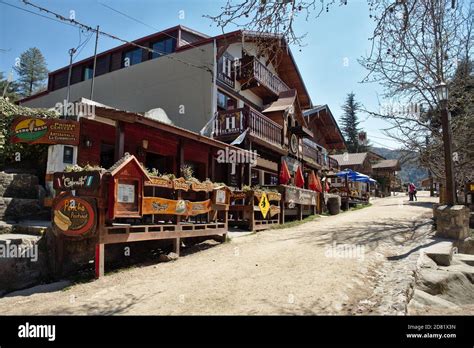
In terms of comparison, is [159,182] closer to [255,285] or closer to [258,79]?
[255,285]

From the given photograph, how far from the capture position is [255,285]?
5672 mm

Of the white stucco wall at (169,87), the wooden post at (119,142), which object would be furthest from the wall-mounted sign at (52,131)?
the white stucco wall at (169,87)

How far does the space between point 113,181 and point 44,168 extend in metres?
6.72

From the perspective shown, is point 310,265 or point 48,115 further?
point 48,115

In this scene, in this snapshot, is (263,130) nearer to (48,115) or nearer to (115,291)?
(48,115)

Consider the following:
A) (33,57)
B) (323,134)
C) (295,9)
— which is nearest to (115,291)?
(295,9)

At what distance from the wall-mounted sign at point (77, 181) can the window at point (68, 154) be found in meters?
4.42

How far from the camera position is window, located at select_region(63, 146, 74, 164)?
1082 centimetres

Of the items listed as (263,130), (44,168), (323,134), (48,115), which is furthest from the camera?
(323,134)

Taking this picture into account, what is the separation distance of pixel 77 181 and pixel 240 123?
9.68 m

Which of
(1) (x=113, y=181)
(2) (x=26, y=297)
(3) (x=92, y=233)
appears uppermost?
(1) (x=113, y=181)

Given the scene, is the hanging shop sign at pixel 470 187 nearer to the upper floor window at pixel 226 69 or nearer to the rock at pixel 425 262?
the rock at pixel 425 262

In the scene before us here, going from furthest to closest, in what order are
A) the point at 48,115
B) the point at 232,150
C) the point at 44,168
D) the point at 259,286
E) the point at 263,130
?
1. the point at 263,130
2. the point at 232,150
3. the point at 48,115
4. the point at 44,168
5. the point at 259,286
